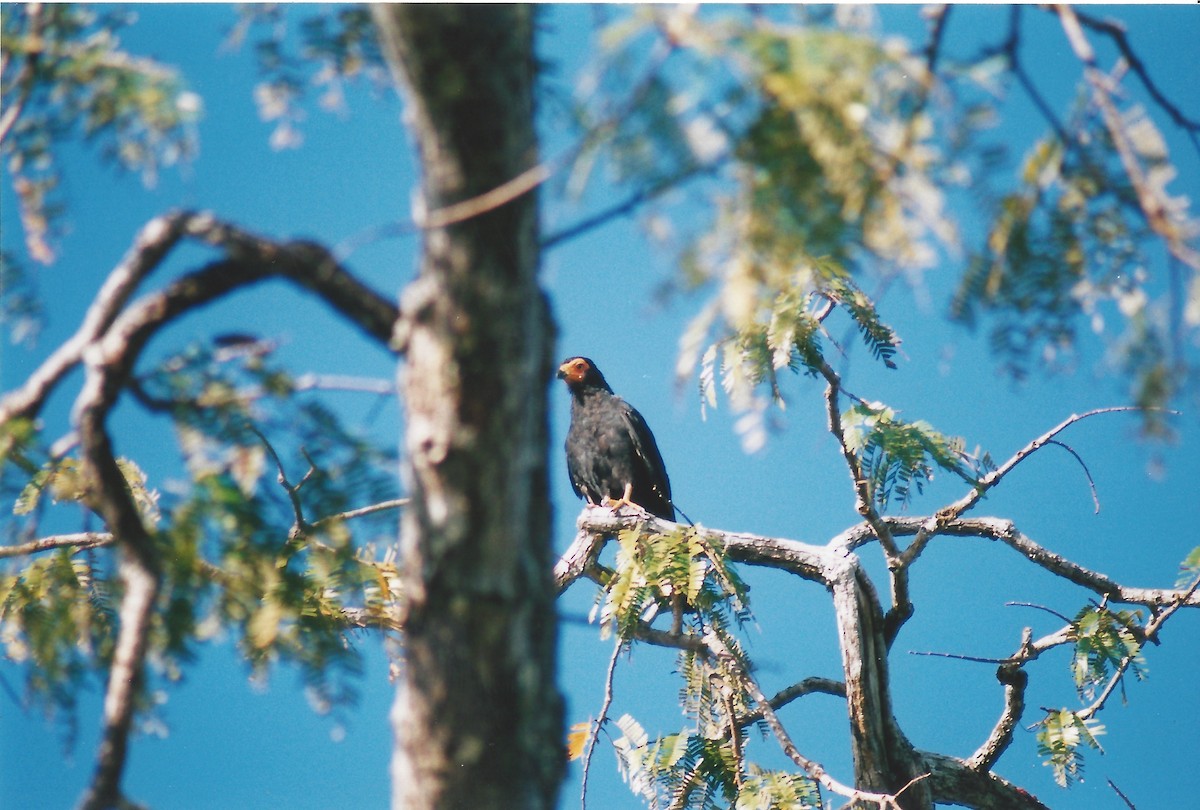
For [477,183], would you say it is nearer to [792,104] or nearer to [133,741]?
[792,104]

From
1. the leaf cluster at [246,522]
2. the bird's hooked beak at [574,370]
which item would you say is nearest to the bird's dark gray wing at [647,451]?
the bird's hooked beak at [574,370]

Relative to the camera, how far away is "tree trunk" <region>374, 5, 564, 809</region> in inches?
40.1

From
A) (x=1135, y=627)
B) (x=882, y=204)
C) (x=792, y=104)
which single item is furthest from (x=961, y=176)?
(x=1135, y=627)

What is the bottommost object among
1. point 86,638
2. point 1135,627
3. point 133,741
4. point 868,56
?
point 133,741

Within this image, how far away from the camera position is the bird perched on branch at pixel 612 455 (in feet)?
16.1

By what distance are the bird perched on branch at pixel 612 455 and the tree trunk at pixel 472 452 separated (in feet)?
12.0

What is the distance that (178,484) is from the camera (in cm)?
113

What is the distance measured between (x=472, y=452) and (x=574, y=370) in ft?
14.0

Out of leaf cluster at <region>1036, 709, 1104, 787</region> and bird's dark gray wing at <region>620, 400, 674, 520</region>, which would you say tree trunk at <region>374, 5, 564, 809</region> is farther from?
bird's dark gray wing at <region>620, 400, 674, 520</region>

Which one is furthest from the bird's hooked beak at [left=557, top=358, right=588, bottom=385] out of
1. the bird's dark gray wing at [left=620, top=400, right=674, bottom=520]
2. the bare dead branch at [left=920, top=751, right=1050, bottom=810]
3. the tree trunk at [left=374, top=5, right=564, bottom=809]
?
the tree trunk at [left=374, top=5, right=564, bottom=809]

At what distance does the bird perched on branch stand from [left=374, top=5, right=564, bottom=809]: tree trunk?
144 inches

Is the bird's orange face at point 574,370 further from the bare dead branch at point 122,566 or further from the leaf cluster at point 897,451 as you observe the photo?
the bare dead branch at point 122,566

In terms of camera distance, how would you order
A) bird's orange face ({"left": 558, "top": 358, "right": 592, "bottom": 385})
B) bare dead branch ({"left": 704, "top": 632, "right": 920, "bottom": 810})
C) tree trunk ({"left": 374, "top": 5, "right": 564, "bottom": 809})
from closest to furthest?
tree trunk ({"left": 374, "top": 5, "right": 564, "bottom": 809}) < bare dead branch ({"left": 704, "top": 632, "right": 920, "bottom": 810}) < bird's orange face ({"left": 558, "top": 358, "right": 592, "bottom": 385})

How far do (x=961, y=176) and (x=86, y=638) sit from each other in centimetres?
154
